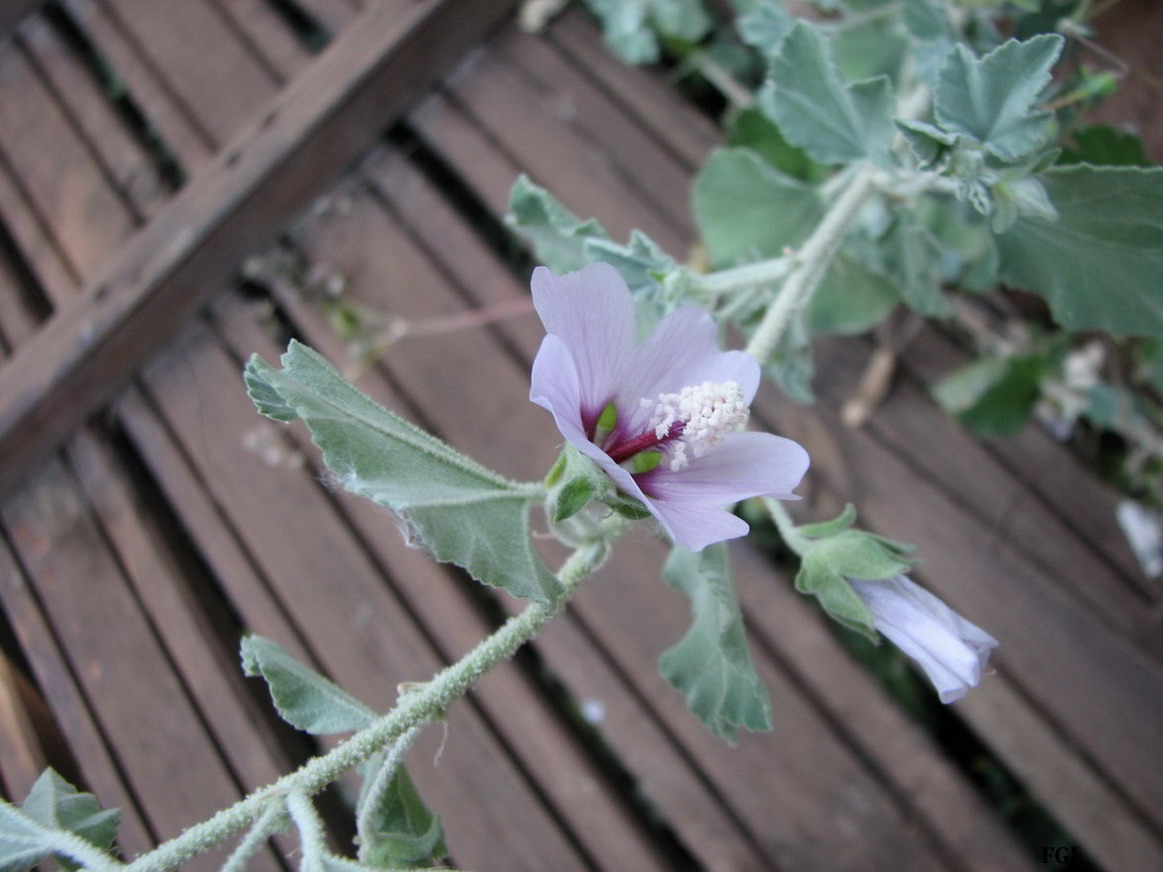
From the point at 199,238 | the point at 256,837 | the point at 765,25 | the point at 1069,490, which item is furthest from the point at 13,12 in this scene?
the point at 1069,490

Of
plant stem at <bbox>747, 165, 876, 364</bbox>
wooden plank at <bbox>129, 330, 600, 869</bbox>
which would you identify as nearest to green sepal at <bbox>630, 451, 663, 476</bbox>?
plant stem at <bbox>747, 165, 876, 364</bbox>

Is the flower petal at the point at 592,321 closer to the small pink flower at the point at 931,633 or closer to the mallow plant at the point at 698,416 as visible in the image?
the mallow plant at the point at 698,416

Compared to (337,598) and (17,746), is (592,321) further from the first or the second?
(17,746)

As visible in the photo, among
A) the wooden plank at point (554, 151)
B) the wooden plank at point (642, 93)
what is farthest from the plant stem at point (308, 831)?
the wooden plank at point (642, 93)

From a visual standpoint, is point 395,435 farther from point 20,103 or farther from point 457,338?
point 20,103

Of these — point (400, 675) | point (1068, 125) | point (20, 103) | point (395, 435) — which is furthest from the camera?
point (20, 103)

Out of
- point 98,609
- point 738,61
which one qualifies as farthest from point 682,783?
point 738,61
